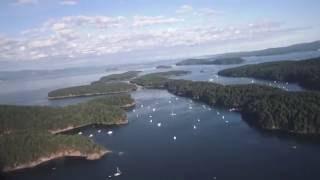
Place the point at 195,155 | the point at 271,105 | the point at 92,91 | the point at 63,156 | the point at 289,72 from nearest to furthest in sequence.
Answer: the point at 195,155
the point at 63,156
the point at 271,105
the point at 289,72
the point at 92,91

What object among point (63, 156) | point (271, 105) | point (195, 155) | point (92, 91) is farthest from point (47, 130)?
point (92, 91)

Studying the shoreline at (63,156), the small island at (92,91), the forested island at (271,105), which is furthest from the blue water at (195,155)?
the small island at (92,91)

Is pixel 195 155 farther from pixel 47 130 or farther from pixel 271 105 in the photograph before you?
pixel 47 130

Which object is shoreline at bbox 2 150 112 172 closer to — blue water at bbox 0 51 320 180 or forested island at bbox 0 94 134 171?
forested island at bbox 0 94 134 171

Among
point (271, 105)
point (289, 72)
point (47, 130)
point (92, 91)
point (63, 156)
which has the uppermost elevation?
point (289, 72)

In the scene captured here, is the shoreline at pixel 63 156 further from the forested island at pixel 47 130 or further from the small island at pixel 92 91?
the small island at pixel 92 91

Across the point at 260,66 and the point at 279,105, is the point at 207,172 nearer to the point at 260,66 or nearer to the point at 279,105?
the point at 279,105

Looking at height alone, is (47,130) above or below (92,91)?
below

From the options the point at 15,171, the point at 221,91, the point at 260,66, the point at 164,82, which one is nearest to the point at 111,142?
the point at 15,171
